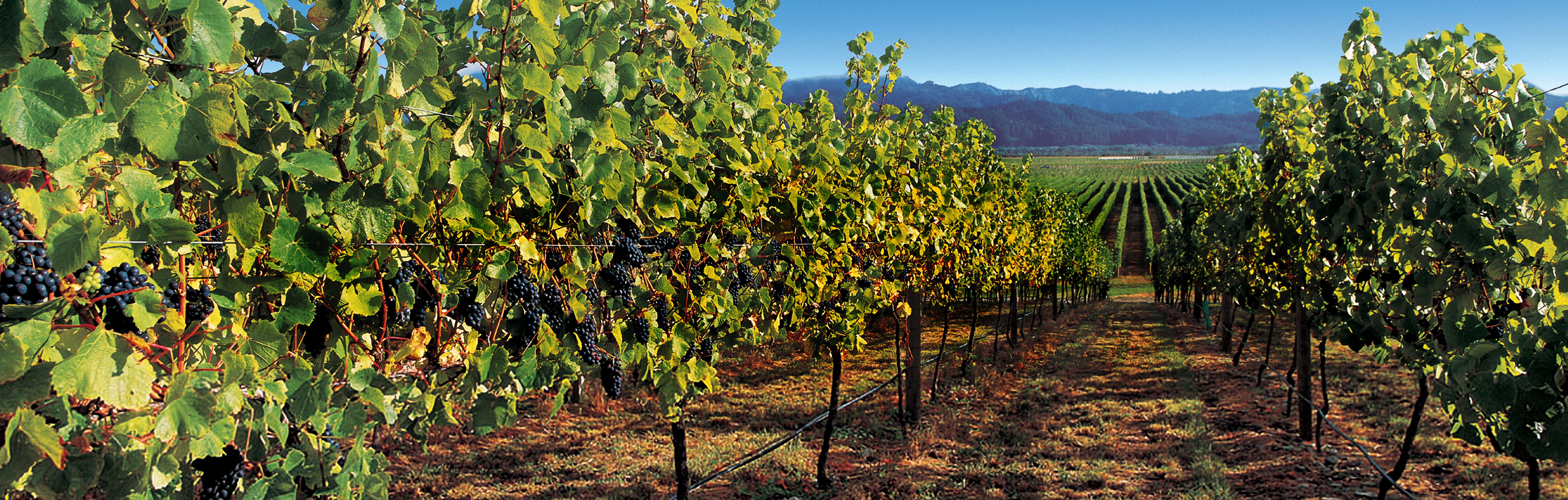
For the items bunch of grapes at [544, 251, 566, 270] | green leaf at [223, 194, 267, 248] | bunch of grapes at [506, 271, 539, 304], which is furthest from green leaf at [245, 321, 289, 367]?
bunch of grapes at [544, 251, 566, 270]

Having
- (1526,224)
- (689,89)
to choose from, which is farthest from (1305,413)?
(689,89)

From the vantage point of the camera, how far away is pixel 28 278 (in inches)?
46.5

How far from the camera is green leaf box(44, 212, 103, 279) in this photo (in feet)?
3.68

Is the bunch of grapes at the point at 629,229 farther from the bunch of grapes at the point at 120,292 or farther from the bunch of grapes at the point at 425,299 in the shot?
the bunch of grapes at the point at 120,292

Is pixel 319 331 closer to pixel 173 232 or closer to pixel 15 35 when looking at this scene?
pixel 173 232

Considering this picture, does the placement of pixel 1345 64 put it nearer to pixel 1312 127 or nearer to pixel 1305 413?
pixel 1312 127

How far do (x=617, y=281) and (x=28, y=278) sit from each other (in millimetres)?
1551

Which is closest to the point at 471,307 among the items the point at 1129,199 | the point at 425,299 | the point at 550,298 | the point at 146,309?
the point at 425,299

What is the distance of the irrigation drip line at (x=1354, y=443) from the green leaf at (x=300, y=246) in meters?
6.14

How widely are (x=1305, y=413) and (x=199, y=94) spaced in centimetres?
911

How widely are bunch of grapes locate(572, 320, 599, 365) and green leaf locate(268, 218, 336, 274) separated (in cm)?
98

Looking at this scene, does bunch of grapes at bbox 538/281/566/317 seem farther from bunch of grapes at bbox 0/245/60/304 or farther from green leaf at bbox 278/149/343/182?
bunch of grapes at bbox 0/245/60/304

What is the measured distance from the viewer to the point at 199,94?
3.91 ft

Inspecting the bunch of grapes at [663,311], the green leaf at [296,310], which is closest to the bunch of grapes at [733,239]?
the bunch of grapes at [663,311]
